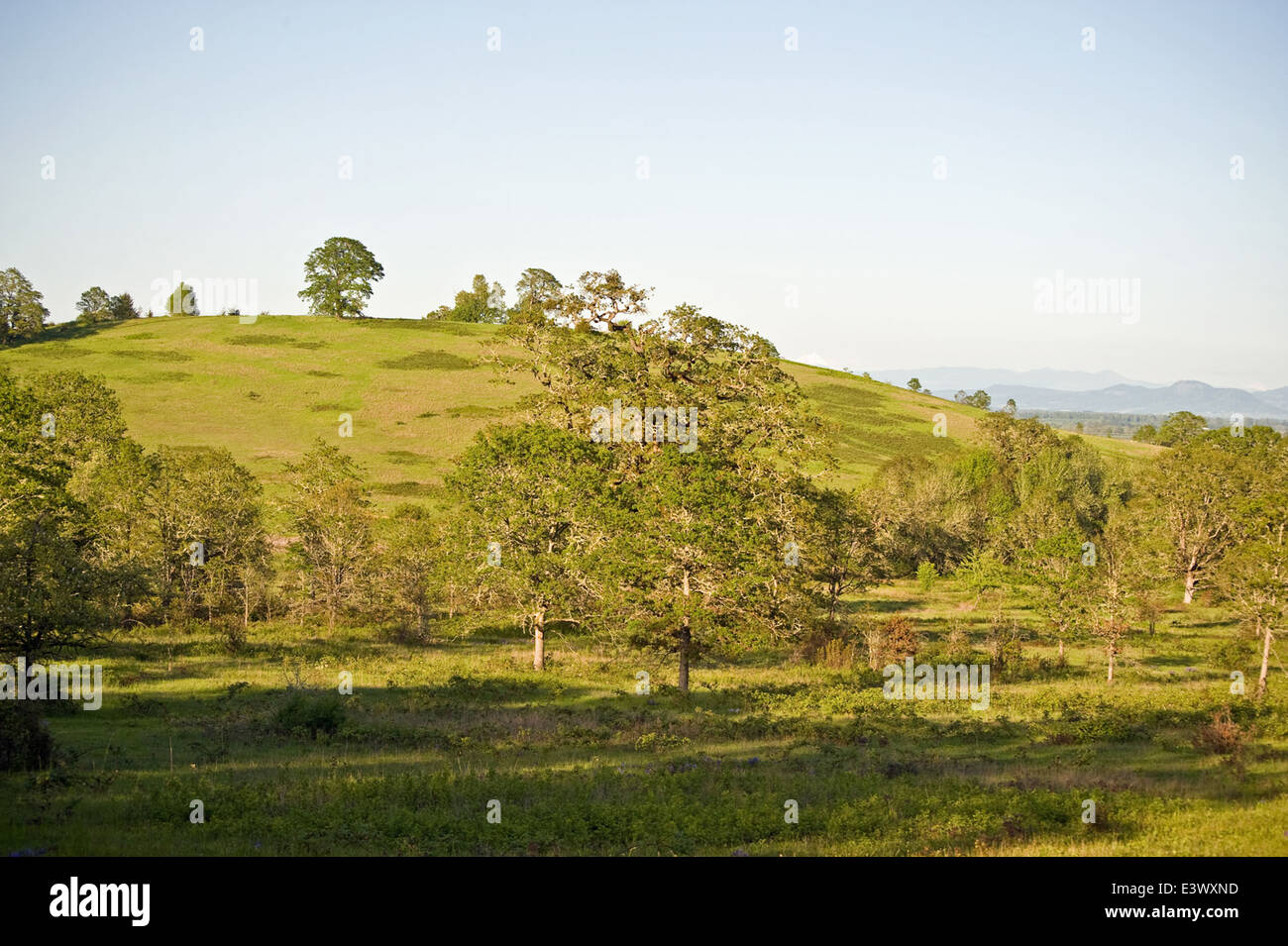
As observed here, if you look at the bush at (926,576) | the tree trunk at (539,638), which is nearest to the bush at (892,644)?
the tree trunk at (539,638)

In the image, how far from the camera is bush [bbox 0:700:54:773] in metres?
19.4

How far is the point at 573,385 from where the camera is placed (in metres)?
44.2

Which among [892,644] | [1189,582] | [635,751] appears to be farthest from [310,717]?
[1189,582]

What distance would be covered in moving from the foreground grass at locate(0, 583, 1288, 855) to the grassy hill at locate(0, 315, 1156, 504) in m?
47.6

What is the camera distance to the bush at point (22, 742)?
1938cm

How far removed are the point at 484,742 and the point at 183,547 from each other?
94.8ft

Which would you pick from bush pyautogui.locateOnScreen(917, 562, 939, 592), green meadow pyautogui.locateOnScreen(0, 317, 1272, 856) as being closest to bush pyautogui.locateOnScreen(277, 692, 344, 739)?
green meadow pyautogui.locateOnScreen(0, 317, 1272, 856)

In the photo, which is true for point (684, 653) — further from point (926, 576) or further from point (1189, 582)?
point (1189, 582)

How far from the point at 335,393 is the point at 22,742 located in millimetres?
99807

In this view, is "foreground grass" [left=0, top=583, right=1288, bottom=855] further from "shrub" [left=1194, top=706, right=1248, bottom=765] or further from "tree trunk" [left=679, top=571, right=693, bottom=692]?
"tree trunk" [left=679, top=571, right=693, bottom=692]

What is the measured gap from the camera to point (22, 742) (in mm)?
19703

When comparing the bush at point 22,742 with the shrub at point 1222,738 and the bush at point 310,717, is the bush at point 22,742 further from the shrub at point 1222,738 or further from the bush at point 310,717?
the shrub at point 1222,738

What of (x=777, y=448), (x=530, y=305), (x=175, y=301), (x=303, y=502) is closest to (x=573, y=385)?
(x=530, y=305)
